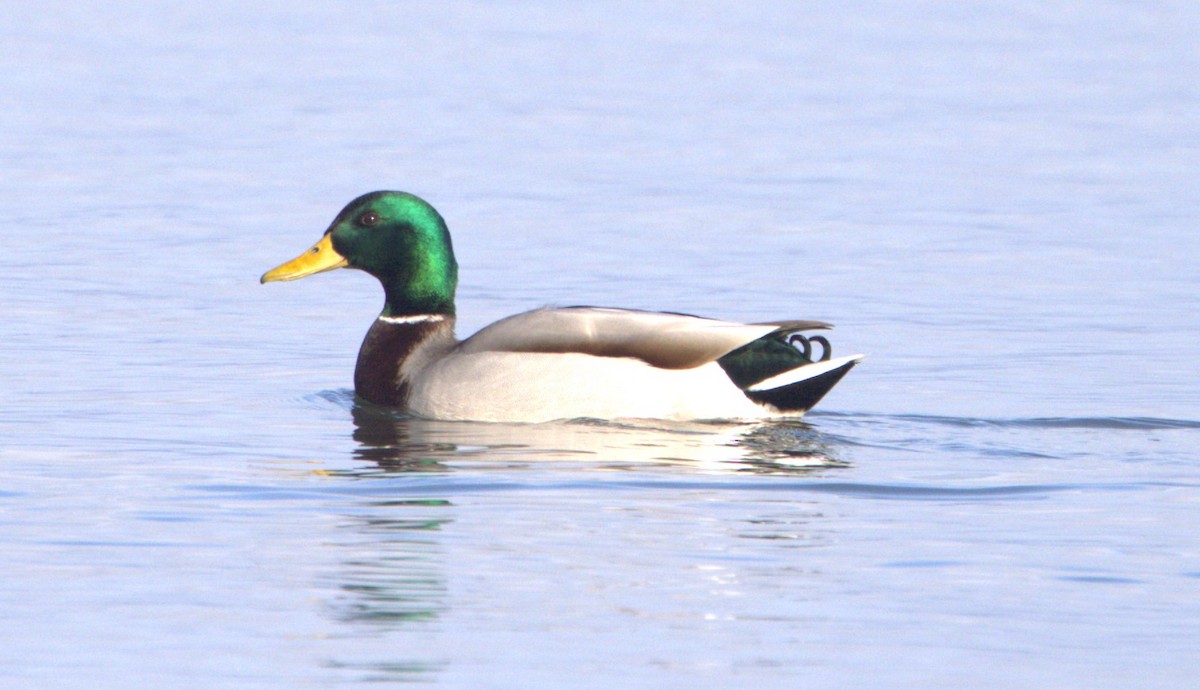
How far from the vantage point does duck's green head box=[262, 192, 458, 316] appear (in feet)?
37.0

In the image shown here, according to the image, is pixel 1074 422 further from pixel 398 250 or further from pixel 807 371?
pixel 398 250

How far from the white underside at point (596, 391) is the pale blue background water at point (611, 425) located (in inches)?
6.3

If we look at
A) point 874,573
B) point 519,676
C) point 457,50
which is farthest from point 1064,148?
point 519,676

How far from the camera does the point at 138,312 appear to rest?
42.4ft

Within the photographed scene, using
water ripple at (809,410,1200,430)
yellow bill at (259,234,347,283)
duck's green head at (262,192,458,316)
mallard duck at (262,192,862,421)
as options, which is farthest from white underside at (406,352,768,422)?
yellow bill at (259,234,347,283)

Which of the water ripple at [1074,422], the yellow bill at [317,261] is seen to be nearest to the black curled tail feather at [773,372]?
the water ripple at [1074,422]

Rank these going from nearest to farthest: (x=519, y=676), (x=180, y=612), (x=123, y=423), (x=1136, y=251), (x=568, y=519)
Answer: (x=519, y=676)
(x=180, y=612)
(x=568, y=519)
(x=123, y=423)
(x=1136, y=251)

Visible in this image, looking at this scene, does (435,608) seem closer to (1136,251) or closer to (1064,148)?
(1136,251)

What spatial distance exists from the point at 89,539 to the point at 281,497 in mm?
941

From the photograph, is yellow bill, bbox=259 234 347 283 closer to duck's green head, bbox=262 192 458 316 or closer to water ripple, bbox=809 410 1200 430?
duck's green head, bbox=262 192 458 316

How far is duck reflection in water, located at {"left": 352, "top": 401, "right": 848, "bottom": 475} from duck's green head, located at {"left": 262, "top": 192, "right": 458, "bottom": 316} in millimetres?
824

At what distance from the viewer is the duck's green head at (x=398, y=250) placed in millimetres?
11266

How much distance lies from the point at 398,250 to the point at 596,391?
159 centimetres

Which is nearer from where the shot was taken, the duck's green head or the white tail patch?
the white tail patch
